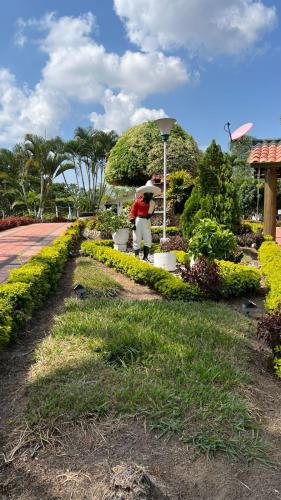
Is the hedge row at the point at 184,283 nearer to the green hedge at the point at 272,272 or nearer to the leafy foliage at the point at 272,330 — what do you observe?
the green hedge at the point at 272,272

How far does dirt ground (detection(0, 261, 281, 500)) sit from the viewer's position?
1883 mm

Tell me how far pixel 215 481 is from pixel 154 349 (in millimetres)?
1327

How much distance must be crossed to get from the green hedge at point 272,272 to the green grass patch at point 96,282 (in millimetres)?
2092

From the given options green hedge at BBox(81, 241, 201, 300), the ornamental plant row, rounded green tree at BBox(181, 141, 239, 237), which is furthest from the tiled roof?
green hedge at BBox(81, 241, 201, 300)

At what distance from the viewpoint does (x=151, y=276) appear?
6.17 m

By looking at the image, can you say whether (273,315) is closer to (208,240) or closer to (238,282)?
(238,282)

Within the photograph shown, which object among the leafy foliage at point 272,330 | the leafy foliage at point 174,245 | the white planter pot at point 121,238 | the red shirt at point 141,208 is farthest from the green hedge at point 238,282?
the white planter pot at point 121,238

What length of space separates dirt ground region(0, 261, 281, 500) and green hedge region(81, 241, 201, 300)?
116 inches

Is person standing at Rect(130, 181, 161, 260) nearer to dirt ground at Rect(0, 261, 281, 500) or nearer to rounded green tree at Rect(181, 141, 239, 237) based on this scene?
rounded green tree at Rect(181, 141, 239, 237)

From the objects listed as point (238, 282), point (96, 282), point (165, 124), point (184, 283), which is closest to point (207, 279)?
point (184, 283)

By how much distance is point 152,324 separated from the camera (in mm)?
3820

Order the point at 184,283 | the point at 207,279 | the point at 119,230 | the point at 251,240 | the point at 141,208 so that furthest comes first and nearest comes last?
the point at 119,230 < the point at 251,240 < the point at 141,208 < the point at 184,283 < the point at 207,279

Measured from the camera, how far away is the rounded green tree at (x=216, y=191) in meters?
9.11

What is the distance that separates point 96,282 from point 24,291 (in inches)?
75.7
